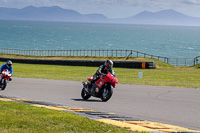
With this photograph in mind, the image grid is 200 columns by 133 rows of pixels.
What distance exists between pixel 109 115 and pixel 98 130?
2.46 m

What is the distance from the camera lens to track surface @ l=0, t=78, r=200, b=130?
10.8 metres

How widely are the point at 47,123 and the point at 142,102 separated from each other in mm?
5559

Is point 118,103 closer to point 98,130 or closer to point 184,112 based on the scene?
point 184,112

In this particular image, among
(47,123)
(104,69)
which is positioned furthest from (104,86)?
(47,123)

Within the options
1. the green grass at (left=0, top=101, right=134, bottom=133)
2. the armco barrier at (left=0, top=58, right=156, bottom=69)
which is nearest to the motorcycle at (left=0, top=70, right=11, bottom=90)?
the green grass at (left=0, top=101, right=134, bottom=133)

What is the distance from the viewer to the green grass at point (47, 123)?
27.5 feet

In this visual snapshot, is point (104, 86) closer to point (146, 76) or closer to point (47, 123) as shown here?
point (47, 123)

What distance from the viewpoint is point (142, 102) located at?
13836mm

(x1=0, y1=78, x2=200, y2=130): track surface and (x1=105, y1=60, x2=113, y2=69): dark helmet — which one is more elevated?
(x1=105, y1=60, x2=113, y2=69): dark helmet

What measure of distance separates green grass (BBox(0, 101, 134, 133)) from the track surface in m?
2.14

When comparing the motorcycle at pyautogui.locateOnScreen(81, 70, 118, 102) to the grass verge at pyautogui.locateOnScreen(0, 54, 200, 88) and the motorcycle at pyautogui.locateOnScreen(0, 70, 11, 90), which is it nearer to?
the motorcycle at pyautogui.locateOnScreen(0, 70, 11, 90)

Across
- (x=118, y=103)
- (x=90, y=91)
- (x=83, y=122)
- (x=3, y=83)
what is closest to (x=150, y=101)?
(x=118, y=103)

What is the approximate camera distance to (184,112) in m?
11.4

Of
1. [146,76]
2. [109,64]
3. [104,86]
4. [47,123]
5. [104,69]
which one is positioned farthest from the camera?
[146,76]
